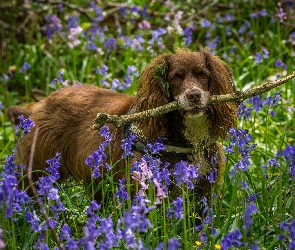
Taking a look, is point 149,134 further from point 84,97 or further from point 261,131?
point 261,131

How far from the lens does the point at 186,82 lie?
4.00 meters

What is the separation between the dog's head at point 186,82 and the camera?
407 centimetres

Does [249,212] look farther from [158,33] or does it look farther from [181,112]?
[158,33]

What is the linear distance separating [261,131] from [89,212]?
11.1 feet

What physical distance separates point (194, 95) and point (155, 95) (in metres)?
0.47

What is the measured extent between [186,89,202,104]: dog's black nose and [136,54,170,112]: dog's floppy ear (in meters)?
0.36

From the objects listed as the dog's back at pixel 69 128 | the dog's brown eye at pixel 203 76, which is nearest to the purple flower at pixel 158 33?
the dog's back at pixel 69 128

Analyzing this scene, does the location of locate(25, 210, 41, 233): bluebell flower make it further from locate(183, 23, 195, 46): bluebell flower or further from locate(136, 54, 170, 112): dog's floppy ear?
locate(183, 23, 195, 46): bluebell flower

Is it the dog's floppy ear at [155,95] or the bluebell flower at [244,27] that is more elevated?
the bluebell flower at [244,27]

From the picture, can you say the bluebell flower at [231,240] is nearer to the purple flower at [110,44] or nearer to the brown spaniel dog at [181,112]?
the brown spaniel dog at [181,112]

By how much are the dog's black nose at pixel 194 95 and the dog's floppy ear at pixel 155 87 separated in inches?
14.1

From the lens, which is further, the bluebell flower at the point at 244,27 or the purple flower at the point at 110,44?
the bluebell flower at the point at 244,27

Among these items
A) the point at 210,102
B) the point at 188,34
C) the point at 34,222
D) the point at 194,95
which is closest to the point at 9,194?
the point at 34,222

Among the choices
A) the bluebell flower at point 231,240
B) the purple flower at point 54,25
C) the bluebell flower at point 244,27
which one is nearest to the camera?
the bluebell flower at point 231,240
